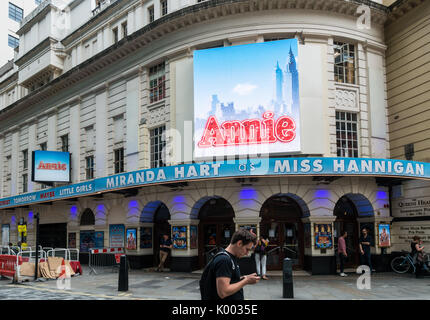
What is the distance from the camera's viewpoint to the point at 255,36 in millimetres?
19172

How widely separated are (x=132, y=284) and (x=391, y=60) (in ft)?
50.8

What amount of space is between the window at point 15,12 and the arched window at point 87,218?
3797 cm

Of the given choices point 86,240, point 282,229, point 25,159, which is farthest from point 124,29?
point 282,229

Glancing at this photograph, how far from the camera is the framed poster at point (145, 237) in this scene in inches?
840

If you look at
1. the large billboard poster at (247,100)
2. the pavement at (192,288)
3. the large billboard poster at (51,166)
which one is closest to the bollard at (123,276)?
the pavement at (192,288)

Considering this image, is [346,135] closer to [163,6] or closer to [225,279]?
[163,6]

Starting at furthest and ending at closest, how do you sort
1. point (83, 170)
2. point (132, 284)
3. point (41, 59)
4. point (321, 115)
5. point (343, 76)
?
point (41, 59), point (83, 170), point (343, 76), point (321, 115), point (132, 284)

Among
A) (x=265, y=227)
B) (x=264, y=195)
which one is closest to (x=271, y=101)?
(x=264, y=195)

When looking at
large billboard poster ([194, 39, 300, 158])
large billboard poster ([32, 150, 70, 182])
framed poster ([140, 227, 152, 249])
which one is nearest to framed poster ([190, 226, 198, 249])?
framed poster ([140, 227, 152, 249])

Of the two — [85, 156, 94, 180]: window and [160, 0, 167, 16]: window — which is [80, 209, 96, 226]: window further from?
[160, 0, 167, 16]: window

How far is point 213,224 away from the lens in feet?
64.8

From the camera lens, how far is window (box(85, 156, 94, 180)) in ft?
85.2

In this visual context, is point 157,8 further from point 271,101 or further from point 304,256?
point 304,256

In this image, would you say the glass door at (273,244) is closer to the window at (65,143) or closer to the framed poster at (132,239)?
the framed poster at (132,239)
